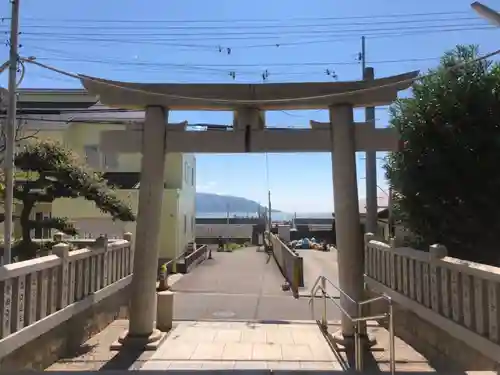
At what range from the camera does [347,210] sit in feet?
29.9

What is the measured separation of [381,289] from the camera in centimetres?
909

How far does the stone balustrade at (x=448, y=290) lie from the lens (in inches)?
196

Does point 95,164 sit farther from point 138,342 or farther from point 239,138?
point 138,342

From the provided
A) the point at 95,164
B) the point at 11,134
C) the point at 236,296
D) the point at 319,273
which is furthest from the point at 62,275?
the point at 319,273

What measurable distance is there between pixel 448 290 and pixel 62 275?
16.6 ft

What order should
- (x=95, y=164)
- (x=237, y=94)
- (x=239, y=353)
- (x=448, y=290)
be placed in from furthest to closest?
(x=95, y=164), (x=237, y=94), (x=239, y=353), (x=448, y=290)

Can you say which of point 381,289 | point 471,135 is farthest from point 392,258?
point 471,135

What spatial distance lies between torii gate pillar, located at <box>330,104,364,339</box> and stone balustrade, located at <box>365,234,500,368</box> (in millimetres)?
512

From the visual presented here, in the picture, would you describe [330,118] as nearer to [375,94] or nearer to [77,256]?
[375,94]

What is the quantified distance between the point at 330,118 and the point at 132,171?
16.3 metres

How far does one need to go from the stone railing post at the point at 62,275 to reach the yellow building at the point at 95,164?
1409 centimetres

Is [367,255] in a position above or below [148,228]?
below

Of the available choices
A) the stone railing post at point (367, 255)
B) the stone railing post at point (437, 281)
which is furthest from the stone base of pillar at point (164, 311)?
the stone railing post at point (437, 281)

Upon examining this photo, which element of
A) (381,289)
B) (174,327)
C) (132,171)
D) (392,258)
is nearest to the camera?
(392,258)
